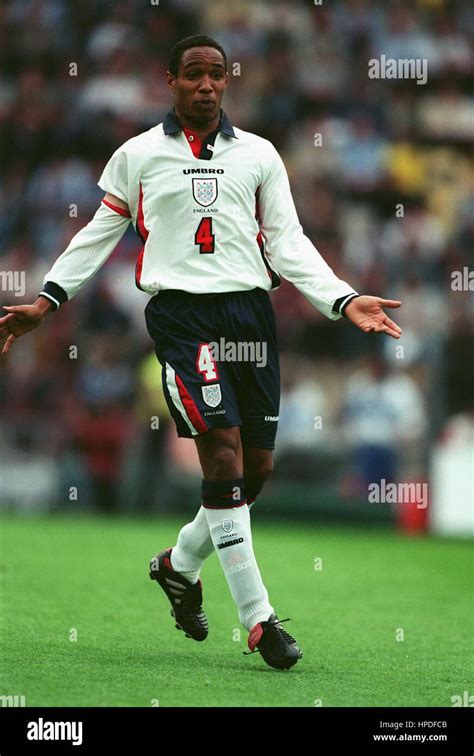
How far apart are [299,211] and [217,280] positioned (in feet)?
32.7

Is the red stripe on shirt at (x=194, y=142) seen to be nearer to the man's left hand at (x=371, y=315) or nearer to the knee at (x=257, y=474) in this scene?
the man's left hand at (x=371, y=315)

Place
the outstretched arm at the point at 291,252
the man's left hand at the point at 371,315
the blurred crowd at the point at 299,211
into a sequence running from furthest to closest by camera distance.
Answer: the blurred crowd at the point at 299,211, the outstretched arm at the point at 291,252, the man's left hand at the point at 371,315

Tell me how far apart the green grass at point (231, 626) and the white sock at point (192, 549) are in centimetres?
35

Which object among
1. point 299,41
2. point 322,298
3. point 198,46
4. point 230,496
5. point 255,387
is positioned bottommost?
point 230,496

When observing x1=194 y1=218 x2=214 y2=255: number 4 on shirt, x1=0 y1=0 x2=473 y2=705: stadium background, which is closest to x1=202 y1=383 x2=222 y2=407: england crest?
x1=194 y1=218 x2=214 y2=255: number 4 on shirt

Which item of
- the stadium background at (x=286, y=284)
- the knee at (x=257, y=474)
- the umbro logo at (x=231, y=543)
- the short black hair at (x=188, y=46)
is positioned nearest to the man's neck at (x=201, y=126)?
the short black hair at (x=188, y=46)

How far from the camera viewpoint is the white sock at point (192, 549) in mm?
6320

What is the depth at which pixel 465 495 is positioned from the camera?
1319 centimetres

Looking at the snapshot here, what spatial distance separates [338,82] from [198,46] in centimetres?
1214

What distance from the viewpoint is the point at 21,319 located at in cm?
616

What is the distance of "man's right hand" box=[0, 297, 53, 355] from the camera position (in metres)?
6.14

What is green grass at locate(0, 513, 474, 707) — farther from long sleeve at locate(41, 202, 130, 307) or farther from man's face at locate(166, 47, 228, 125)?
man's face at locate(166, 47, 228, 125)
